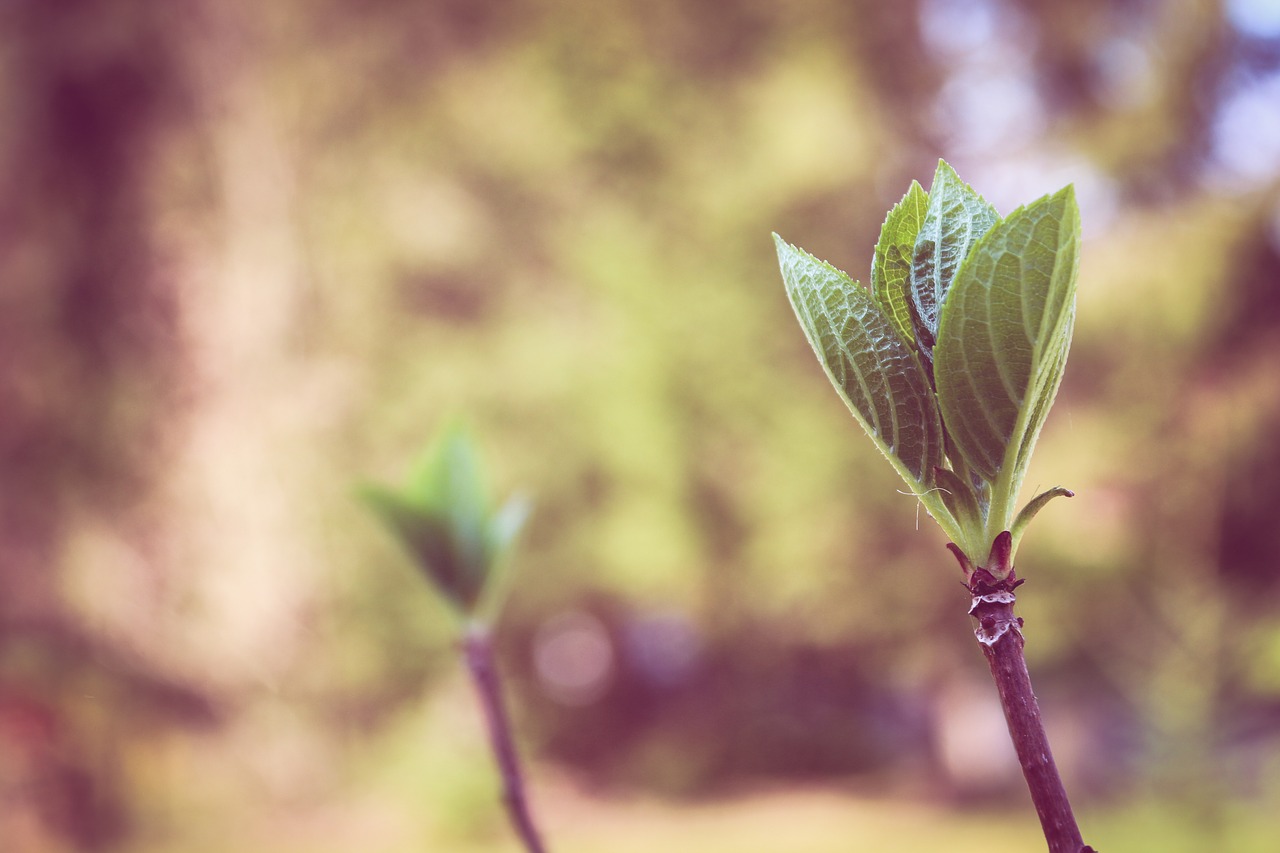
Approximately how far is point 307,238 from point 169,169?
0.85m

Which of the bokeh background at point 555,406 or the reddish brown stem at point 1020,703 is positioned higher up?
the bokeh background at point 555,406

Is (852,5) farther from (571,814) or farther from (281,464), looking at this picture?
(571,814)

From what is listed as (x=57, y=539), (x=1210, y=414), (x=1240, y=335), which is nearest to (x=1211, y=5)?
(x=1240, y=335)

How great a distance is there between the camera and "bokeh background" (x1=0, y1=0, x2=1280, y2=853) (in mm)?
4098

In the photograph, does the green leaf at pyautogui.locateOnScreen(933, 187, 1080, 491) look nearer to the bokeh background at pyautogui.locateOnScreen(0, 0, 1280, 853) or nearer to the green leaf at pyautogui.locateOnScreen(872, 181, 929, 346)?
the green leaf at pyautogui.locateOnScreen(872, 181, 929, 346)

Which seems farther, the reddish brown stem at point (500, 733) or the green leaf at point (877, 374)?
the reddish brown stem at point (500, 733)

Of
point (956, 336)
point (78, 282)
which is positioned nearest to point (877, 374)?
point (956, 336)

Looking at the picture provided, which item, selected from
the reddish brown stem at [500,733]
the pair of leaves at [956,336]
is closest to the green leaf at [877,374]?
the pair of leaves at [956,336]

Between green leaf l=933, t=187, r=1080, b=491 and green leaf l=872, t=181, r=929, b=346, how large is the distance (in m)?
0.03

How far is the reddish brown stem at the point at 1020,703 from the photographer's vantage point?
0.20 metres

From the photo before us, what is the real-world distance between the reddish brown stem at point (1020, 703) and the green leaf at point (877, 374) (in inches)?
1.3

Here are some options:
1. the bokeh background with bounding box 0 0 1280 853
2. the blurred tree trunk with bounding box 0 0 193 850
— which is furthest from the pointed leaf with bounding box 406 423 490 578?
the blurred tree trunk with bounding box 0 0 193 850

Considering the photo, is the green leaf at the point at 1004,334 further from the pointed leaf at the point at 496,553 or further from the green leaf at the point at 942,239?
the pointed leaf at the point at 496,553

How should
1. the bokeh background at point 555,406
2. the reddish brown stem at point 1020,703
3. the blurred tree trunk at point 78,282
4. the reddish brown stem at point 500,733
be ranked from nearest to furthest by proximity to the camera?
the reddish brown stem at point 1020,703, the reddish brown stem at point 500,733, the bokeh background at point 555,406, the blurred tree trunk at point 78,282
